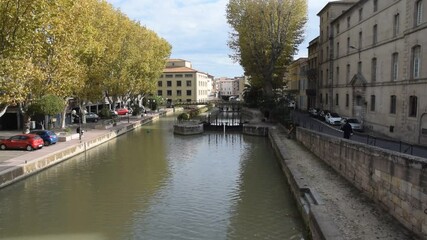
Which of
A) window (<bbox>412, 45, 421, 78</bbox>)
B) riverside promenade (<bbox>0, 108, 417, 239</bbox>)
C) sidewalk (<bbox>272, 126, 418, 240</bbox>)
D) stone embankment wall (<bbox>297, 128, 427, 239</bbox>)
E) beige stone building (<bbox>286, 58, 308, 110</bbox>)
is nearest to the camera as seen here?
stone embankment wall (<bbox>297, 128, 427, 239</bbox>)

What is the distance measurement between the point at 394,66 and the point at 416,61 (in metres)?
4.22

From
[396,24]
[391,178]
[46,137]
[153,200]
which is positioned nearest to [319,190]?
[391,178]

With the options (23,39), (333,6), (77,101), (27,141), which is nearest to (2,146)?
(27,141)

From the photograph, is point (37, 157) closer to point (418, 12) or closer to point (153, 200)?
point (153, 200)

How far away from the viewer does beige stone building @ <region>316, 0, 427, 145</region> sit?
26.2 metres

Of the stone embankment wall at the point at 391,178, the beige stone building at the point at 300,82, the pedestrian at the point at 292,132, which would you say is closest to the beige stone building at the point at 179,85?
the beige stone building at the point at 300,82

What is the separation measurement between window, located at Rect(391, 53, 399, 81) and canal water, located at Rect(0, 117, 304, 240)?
12.0m

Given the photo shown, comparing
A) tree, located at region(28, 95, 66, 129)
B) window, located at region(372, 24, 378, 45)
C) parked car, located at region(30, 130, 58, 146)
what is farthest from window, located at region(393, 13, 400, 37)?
parked car, located at region(30, 130, 58, 146)

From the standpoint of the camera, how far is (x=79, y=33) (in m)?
30.5

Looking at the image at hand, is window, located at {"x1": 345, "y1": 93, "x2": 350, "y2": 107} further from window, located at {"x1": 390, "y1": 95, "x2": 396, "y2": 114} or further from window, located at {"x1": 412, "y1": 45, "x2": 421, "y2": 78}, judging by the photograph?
window, located at {"x1": 412, "y1": 45, "x2": 421, "y2": 78}

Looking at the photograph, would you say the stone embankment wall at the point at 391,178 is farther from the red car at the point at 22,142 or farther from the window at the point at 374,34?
the red car at the point at 22,142

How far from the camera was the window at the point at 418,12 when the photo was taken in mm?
25812

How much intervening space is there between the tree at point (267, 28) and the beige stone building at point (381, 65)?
15.9 ft

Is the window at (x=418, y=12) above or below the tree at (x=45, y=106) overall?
above
